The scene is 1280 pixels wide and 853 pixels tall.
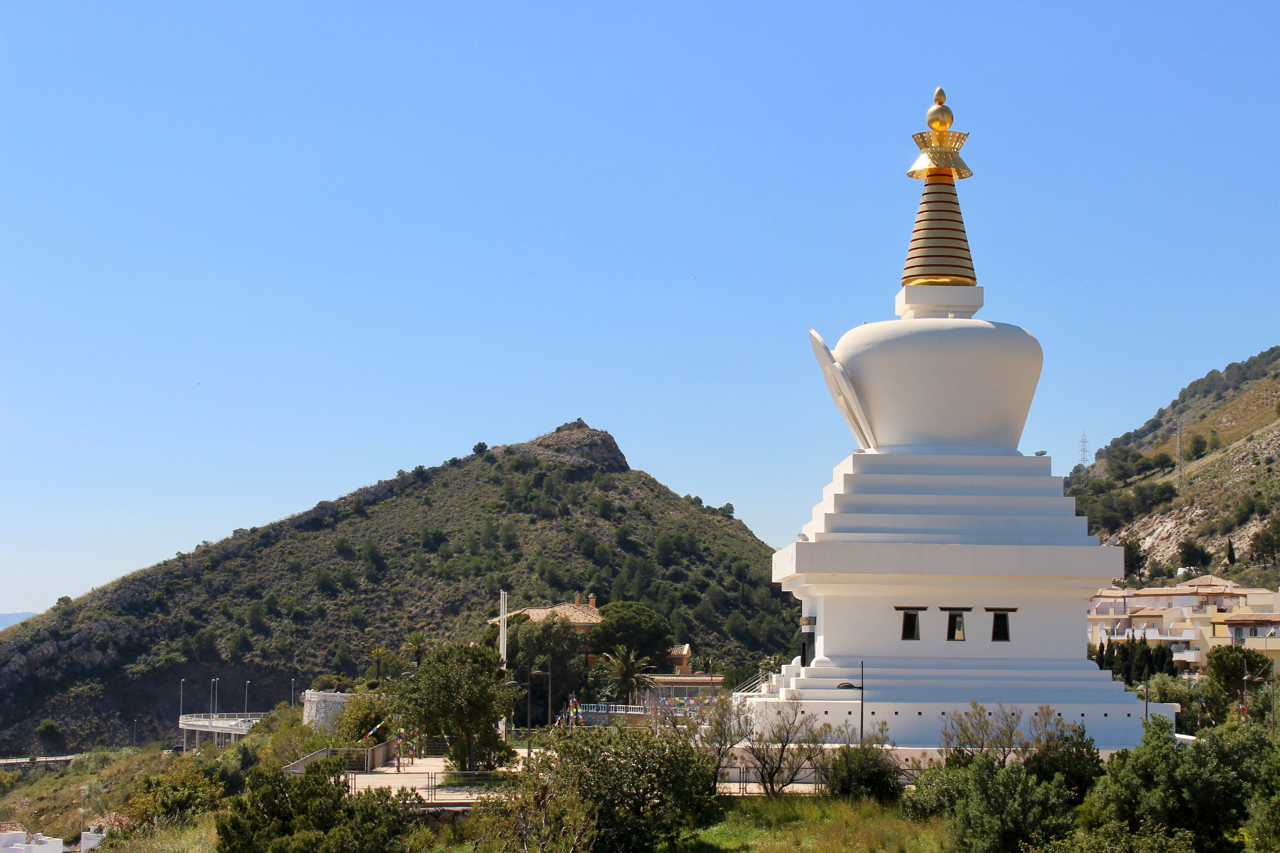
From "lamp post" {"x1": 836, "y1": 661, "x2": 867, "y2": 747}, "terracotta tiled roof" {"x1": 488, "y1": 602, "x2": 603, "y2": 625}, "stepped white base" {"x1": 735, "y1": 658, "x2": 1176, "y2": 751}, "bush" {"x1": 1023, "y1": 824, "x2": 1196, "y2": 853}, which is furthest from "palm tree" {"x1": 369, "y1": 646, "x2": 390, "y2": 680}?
"bush" {"x1": 1023, "y1": 824, "x2": 1196, "y2": 853}

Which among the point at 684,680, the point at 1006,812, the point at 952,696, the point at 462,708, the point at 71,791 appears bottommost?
the point at 71,791

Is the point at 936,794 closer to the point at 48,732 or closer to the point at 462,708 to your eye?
the point at 462,708

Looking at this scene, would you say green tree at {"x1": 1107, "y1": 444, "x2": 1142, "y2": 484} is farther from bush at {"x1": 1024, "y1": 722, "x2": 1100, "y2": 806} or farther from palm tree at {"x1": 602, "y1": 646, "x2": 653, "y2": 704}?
bush at {"x1": 1024, "y1": 722, "x2": 1100, "y2": 806}

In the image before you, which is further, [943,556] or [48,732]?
[48,732]

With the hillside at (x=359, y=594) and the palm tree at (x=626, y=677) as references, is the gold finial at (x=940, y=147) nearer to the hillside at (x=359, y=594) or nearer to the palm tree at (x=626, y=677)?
the palm tree at (x=626, y=677)

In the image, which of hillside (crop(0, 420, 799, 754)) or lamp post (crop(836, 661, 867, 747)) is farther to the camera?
hillside (crop(0, 420, 799, 754))

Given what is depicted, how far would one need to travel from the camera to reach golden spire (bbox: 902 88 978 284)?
29.8 metres

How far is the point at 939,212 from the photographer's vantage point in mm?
30172

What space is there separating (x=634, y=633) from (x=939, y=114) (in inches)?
1873

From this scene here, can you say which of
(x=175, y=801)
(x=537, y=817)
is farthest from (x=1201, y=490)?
(x=537, y=817)

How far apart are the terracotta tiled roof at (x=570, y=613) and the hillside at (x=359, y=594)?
11.7m

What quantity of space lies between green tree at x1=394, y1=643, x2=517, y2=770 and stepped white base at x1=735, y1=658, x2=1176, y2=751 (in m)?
6.53

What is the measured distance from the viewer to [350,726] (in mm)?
36094

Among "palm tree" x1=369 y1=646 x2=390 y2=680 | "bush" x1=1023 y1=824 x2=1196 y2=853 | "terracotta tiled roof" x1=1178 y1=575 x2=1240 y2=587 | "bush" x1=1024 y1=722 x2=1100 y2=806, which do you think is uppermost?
"terracotta tiled roof" x1=1178 y1=575 x2=1240 y2=587
